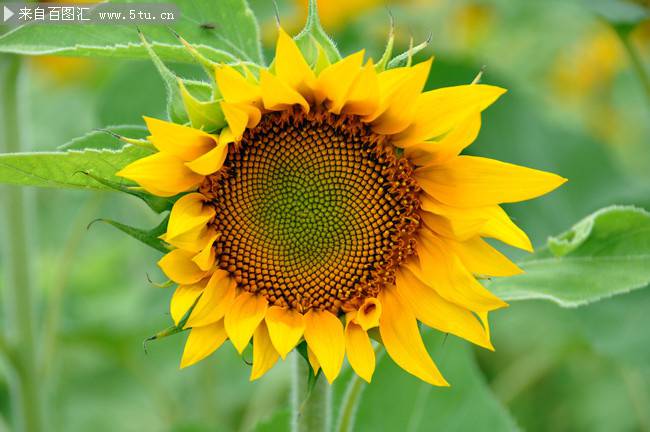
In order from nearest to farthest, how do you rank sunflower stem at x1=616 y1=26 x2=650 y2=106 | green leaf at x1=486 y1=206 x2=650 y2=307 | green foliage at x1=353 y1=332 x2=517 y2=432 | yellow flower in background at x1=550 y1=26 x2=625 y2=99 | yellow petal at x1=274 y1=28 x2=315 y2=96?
yellow petal at x1=274 y1=28 x2=315 y2=96 < green leaf at x1=486 y1=206 x2=650 y2=307 < green foliage at x1=353 y1=332 x2=517 y2=432 < sunflower stem at x1=616 y1=26 x2=650 y2=106 < yellow flower in background at x1=550 y1=26 x2=625 y2=99

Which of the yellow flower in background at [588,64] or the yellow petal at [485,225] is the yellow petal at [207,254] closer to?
the yellow petal at [485,225]

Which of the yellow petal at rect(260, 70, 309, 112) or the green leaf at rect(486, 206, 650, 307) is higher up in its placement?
the yellow petal at rect(260, 70, 309, 112)

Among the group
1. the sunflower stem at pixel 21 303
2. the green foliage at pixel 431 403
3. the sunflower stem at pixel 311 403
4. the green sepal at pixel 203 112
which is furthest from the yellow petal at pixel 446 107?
the sunflower stem at pixel 21 303

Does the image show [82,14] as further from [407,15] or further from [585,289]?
[407,15]

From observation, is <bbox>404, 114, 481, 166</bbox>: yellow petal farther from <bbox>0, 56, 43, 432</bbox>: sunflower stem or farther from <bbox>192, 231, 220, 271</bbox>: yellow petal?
<bbox>0, 56, 43, 432</bbox>: sunflower stem

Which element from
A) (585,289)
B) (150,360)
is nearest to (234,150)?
(585,289)

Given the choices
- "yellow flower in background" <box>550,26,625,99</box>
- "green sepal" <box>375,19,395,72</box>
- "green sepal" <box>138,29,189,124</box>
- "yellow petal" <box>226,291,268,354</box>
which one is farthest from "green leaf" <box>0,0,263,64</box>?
"yellow flower in background" <box>550,26,625,99</box>

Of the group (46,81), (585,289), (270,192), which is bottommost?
(46,81)

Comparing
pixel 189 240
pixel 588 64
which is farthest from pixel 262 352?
pixel 588 64
